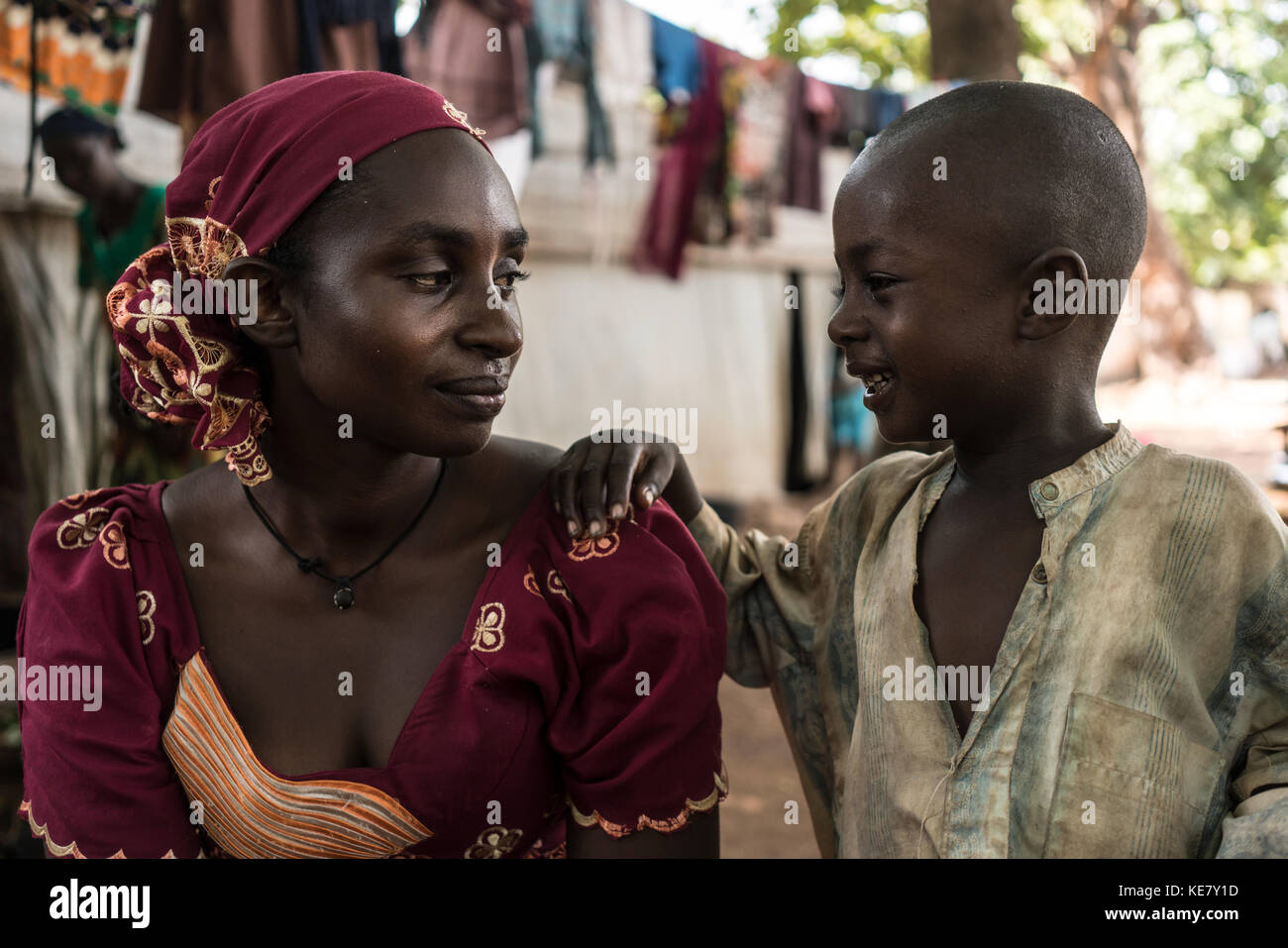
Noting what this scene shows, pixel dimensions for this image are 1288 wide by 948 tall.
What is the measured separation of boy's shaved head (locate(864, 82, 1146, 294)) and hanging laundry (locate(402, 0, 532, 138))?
345 cm

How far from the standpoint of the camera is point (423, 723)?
1625 millimetres

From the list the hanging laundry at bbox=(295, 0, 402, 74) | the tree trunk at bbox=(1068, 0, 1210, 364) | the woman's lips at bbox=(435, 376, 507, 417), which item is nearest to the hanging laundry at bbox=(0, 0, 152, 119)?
the hanging laundry at bbox=(295, 0, 402, 74)

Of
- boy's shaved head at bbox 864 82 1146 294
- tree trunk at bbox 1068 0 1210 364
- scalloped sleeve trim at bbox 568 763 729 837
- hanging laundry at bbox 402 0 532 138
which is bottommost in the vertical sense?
scalloped sleeve trim at bbox 568 763 729 837

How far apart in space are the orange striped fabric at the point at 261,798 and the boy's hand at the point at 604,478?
0.49 metres

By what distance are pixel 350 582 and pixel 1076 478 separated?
43.1 inches

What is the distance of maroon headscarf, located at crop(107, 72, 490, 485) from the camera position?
5.12ft

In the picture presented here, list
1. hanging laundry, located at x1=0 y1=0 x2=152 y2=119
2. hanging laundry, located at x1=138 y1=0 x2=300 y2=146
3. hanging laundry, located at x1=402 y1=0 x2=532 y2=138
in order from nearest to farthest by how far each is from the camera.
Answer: hanging laundry, located at x1=0 y1=0 x2=152 y2=119
hanging laundry, located at x1=138 y1=0 x2=300 y2=146
hanging laundry, located at x1=402 y1=0 x2=532 y2=138

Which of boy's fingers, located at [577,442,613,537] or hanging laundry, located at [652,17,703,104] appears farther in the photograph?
hanging laundry, located at [652,17,703,104]

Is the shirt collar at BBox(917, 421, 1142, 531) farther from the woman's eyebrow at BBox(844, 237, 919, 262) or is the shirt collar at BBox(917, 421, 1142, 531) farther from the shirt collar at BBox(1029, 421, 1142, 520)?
the woman's eyebrow at BBox(844, 237, 919, 262)

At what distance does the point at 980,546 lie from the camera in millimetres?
1715

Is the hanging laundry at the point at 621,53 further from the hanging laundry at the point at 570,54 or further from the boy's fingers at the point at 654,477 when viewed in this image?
the boy's fingers at the point at 654,477

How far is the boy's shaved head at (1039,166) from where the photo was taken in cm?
160

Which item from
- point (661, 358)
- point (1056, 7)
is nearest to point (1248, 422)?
point (1056, 7)

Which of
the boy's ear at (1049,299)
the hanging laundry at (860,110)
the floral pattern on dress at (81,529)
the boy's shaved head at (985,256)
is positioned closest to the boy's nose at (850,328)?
the boy's shaved head at (985,256)
